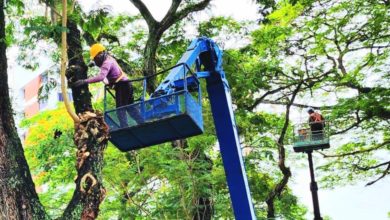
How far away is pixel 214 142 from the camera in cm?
1006

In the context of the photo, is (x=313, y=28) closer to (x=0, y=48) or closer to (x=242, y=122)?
(x=242, y=122)

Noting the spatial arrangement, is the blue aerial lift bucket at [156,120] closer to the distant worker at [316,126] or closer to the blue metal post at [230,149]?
the blue metal post at [230,149]

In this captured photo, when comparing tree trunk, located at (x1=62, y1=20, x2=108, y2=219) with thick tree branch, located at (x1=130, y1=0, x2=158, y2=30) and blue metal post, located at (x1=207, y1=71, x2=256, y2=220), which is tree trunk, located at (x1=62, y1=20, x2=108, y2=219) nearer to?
blue metal post, located at (x1=207, y1=71, x2=256, y2=220)

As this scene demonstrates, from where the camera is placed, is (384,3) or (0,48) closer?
(0,48)

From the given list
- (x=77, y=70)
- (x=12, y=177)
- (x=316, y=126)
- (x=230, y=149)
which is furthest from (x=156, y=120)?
(x=316, y=126)

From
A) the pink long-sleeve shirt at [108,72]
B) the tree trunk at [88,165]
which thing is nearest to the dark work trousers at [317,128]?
the tree trunk at [88,165]

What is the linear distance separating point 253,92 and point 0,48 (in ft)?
19.8

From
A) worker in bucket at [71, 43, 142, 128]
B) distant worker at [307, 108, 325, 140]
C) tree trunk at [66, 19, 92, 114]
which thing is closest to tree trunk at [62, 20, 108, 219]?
tree trunk at [66, 19, 92, 114]

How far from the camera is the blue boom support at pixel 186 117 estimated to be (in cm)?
502

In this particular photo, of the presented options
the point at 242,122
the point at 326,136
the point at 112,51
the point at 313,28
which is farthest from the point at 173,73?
the point at 313,28

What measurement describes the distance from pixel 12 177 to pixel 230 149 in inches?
105

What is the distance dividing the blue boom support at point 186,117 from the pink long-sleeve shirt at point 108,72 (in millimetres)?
327

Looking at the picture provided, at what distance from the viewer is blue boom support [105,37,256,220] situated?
5.02 m

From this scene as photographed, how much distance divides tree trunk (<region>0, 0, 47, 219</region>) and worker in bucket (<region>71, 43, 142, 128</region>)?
0.95 meters
